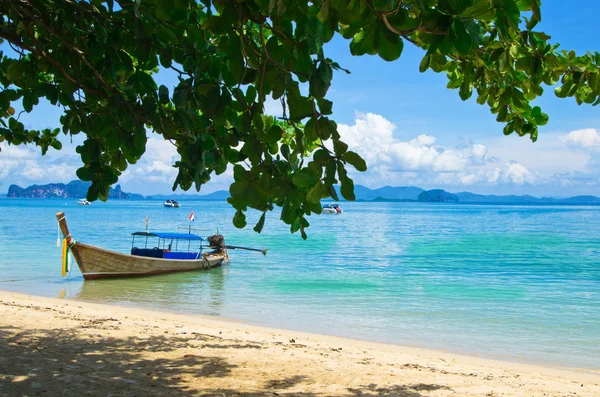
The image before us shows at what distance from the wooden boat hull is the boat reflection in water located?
22 centimetres

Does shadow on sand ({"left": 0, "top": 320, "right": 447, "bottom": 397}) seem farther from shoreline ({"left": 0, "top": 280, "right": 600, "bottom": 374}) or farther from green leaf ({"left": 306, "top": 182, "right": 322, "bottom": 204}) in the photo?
shoreline ({"left": 0, "top": 280, "right": 600, "bottom": 374})

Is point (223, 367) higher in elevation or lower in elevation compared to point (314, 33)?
lower

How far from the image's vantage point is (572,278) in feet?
74.3

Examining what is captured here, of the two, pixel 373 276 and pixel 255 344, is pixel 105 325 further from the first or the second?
pixel 373 276

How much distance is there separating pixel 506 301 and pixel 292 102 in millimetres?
15770

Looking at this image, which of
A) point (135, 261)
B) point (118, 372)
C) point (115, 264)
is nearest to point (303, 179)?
point (118, 372)

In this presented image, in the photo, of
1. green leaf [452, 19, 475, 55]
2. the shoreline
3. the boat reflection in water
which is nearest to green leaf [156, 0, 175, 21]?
green leaf [452, 19, 475, 55]

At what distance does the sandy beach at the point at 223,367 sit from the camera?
5.48 meters

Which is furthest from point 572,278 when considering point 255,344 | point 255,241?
point 255,241

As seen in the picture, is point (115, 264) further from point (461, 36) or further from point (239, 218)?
point (461, 36)

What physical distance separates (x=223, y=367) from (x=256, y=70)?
4316 millimetres

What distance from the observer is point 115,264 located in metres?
18.9

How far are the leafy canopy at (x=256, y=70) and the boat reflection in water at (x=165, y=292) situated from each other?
34.9 ft

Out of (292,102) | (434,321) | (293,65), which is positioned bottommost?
(434,321)
